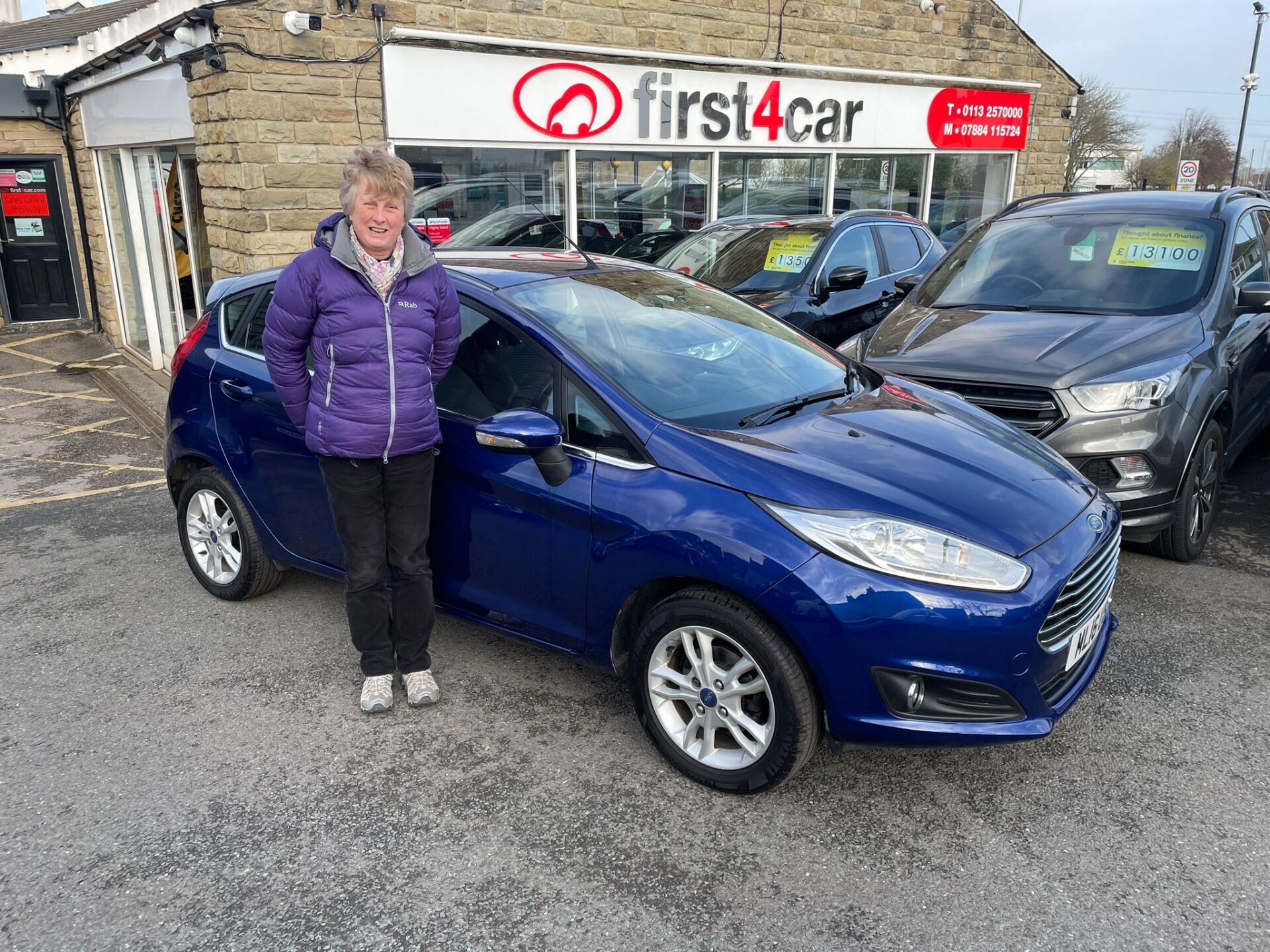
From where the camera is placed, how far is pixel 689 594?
2.85 m

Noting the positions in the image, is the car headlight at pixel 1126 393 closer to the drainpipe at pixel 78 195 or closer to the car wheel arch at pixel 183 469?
the car wheel arch at pixel 183 469

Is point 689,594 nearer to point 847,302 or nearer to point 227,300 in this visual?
point 227,300

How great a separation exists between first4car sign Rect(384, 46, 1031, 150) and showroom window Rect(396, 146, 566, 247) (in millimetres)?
226

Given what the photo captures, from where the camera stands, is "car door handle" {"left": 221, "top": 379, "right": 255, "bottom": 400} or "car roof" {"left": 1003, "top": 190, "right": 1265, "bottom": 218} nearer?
"car door handle" {"left": 221, "top": 379, "right": 255, "bottom": 400}

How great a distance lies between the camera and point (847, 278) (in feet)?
22.0

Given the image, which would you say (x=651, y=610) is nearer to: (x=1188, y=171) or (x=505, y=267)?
(x=505, y=267)

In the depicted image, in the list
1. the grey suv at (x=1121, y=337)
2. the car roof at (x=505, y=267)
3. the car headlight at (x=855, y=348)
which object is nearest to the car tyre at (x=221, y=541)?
the car roof at (x=505, y=267)

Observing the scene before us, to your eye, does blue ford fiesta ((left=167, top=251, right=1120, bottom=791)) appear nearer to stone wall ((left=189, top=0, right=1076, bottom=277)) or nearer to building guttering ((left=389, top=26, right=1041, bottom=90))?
stone wall ((left=189, top=0, right=1076, bottom=277))

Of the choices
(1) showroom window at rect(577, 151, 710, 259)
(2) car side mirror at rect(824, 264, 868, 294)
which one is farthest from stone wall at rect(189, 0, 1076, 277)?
(2) car side mirror at rect(824, 264, 868, 294)

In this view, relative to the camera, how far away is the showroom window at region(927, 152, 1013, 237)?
1359cm

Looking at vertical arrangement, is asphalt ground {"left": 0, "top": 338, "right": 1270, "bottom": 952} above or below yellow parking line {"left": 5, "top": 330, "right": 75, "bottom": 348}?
above

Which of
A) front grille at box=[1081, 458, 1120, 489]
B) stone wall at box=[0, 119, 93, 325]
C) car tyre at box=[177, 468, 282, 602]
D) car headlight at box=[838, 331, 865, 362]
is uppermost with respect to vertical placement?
stone wall at box=[0, 119, 93, 325]

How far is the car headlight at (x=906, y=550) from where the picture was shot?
2.63 meters

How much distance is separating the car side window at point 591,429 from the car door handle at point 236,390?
1.61m
